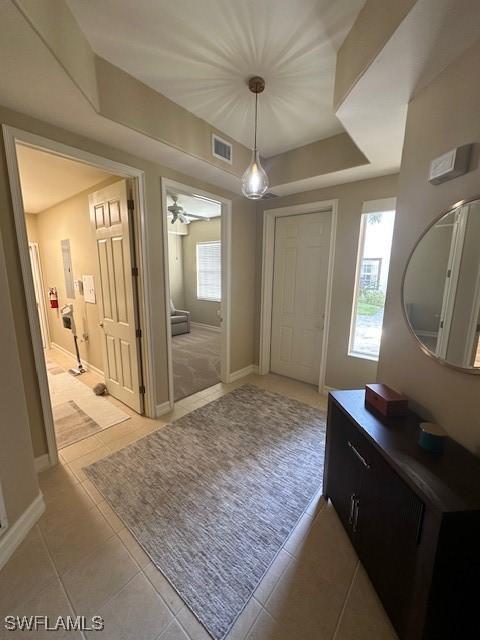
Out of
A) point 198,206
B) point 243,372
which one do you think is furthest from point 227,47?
point 198,206

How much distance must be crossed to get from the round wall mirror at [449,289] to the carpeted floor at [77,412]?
275 cm

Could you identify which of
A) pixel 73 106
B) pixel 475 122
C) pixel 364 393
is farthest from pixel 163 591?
pixel 73 106

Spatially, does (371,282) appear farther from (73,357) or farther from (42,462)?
(73,357)

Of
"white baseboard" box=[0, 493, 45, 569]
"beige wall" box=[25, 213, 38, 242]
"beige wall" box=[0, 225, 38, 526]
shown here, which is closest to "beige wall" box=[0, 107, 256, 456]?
"beige wall" box=[0, 225, 38, 526]

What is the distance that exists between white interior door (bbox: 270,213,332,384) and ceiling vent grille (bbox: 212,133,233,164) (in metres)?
1.19

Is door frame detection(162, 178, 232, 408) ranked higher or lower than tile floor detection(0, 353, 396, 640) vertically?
higher

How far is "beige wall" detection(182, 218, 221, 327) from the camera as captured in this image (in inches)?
254

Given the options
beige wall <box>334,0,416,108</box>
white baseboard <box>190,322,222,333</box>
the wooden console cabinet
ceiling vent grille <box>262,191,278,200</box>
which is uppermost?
beige wall <box>334,0,416,108</box>

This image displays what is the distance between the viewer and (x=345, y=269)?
291 centimetres

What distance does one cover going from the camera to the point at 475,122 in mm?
1062

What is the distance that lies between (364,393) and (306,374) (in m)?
1.98

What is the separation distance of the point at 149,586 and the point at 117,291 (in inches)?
91.1

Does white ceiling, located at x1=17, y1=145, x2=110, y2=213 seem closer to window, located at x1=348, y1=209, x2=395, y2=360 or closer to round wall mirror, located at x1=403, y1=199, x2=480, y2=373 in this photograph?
round wall mirror, located at x1=403, y1=199, x2=480, y2=373

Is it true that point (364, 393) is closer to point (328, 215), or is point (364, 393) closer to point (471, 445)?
point (471, 445)
